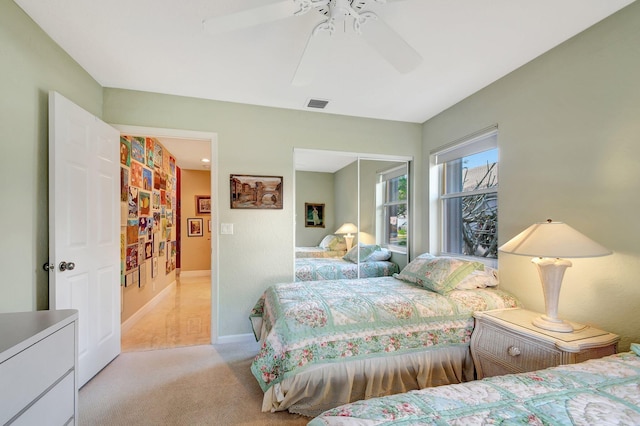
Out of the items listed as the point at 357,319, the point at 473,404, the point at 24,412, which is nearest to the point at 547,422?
the point at 473,404

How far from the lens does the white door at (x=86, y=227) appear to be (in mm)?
1883

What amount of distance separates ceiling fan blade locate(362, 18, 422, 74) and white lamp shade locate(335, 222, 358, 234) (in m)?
2.03

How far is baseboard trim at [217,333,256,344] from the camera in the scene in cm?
295

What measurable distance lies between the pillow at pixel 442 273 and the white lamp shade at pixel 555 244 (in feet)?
2.08

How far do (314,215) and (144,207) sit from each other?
7.62 ft

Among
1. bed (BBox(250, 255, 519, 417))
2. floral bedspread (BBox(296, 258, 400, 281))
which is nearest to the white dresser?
bed (BBox(250, 255, 519, 417))

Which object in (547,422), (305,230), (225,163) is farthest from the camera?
(305,230)

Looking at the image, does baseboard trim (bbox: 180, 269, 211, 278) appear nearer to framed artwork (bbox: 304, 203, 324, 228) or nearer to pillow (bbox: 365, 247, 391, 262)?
framed artwork (bbox: 304, 203, 324, 228)

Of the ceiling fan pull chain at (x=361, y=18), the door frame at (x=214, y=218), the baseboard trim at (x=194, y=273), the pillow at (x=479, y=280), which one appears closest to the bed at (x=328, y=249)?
the door frame at (x=214, y=218)

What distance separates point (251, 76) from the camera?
8.12 ft

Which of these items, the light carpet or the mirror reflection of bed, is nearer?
the light carpet

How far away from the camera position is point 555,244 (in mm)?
1704

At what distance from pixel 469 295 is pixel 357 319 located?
1.02 meters

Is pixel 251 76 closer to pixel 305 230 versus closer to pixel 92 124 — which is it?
pixel 92 124
